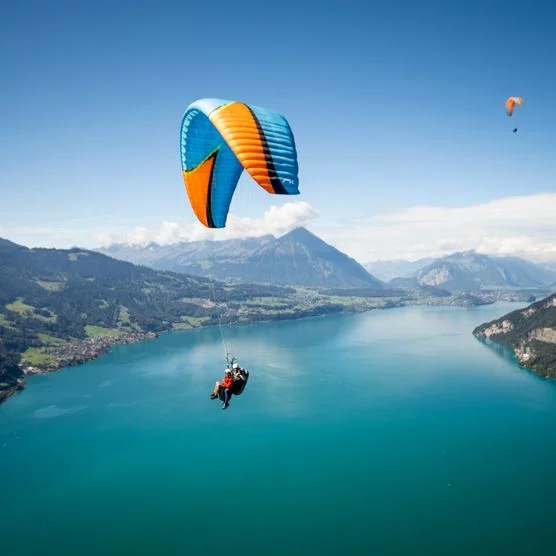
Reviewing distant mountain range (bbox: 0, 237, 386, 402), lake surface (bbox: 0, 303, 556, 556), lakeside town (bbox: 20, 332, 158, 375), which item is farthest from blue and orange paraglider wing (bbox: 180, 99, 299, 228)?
lakeside town (bbox: 20, 332, 158, 375)

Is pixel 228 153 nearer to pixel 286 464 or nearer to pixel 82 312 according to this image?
pixel 286 464

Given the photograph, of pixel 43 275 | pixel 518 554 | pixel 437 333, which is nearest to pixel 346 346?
pixel 437 333

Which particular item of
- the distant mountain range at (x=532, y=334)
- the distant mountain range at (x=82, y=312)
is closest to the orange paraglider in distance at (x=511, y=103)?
the distant mountain range at (x=532, y=334)

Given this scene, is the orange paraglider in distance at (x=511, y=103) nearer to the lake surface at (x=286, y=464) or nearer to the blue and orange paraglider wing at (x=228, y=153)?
the blue and orange paraglider wing at (x=228, y=153)

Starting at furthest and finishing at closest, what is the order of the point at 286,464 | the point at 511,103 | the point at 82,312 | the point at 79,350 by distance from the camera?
the point at 82,312 < the point at 79,350 < the point at 286,464 < the point at 511,103

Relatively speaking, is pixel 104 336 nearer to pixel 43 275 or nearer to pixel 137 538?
pixel 43 275

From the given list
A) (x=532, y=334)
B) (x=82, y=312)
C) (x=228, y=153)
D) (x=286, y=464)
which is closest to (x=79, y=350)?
(x=82, y=312)
